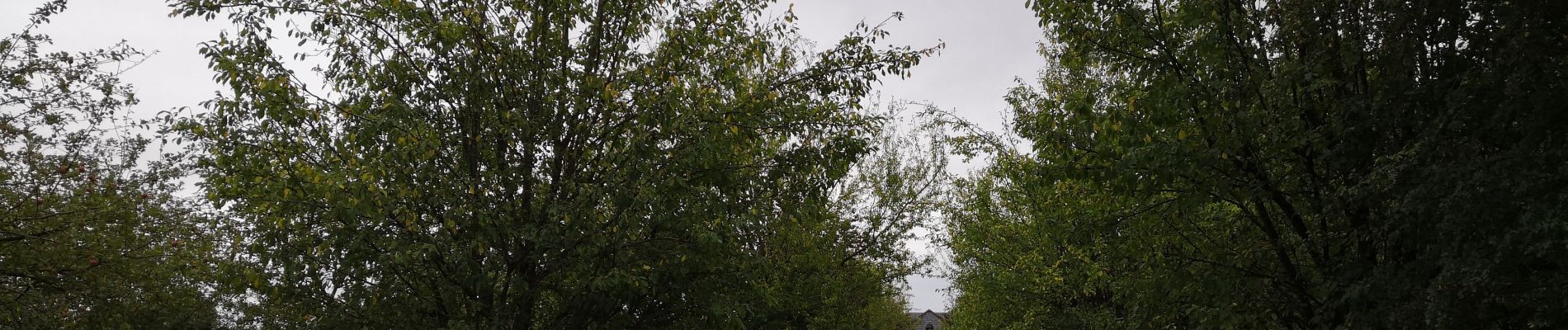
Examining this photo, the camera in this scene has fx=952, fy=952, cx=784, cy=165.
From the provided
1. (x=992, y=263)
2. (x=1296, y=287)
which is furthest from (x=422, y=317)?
(x=992, y=263)

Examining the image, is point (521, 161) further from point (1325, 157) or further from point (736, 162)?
point (1325, 157)

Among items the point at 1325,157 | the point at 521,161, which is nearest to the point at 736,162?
the point at 521,161

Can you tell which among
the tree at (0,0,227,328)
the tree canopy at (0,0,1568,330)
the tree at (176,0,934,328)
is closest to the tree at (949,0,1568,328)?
the tree canopy at (0,0,1568,330)

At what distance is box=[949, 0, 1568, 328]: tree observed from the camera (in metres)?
6.82

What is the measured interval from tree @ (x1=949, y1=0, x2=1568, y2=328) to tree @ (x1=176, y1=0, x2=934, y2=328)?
300 cm

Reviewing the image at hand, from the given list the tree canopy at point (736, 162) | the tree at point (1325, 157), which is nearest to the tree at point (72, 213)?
the tree canopy at point (736, 162)

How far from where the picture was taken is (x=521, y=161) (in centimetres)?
1076

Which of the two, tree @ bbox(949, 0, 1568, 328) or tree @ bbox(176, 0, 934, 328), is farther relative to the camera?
tree @ bbox(176, 0, 934, 328)

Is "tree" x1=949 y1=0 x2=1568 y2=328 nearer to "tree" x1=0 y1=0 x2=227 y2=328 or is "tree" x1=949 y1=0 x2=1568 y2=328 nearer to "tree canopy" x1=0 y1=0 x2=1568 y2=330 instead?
"tree canopy" x1=0 y1=0 x2=1568 y2=330

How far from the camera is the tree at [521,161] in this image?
938 centimetres

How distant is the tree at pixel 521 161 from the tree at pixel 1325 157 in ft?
9.85

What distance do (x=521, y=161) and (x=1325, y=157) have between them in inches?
319

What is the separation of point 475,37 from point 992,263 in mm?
15164

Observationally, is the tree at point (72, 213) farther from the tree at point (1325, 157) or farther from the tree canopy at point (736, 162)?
the tree at point (1325, 157)
